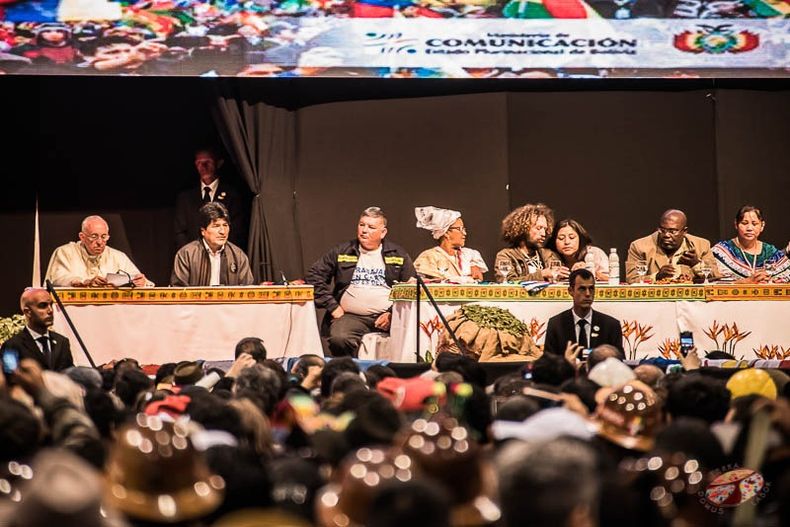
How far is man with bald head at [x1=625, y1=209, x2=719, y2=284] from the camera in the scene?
9781mm

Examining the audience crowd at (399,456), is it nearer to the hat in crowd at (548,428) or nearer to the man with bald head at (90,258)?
the hat in crowd at (548,428)

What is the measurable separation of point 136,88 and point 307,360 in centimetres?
647

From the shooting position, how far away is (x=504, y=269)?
31.9ft

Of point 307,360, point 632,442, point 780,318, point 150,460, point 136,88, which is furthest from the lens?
point 136,88

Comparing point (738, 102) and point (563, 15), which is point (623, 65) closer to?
point (563, 15)

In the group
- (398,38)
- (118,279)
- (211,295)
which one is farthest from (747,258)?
(118,279)

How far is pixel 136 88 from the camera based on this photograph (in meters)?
12.0

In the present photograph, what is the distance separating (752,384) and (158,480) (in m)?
2.66

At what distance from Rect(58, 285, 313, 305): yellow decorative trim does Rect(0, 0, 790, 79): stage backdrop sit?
237cm

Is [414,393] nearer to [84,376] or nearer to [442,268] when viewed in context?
[84,376]

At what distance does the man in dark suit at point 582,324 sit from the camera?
8.59 meters

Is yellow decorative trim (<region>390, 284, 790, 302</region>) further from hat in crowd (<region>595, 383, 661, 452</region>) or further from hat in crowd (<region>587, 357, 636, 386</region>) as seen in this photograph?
hat in crowd (<region>595, 383, 661, 452</region>)

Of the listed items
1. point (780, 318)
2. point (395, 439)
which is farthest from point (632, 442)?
point (780, 318)

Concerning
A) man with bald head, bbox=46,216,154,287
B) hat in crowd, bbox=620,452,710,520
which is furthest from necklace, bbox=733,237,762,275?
hat in crowd, bbox=620,452,710,520
